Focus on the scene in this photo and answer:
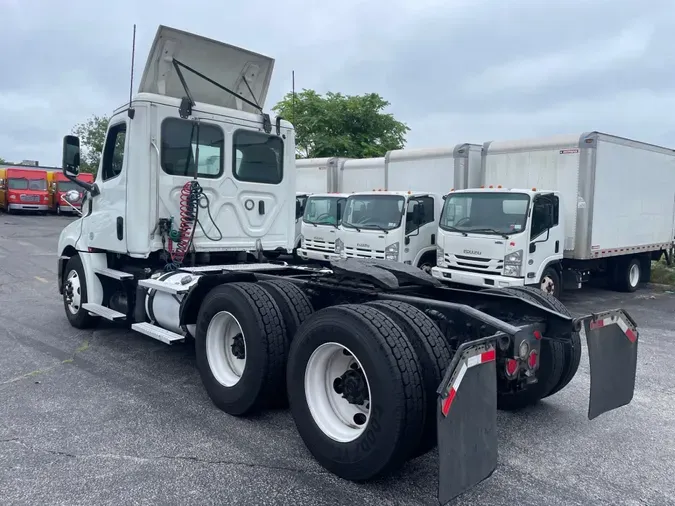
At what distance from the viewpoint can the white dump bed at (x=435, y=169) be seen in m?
12.2

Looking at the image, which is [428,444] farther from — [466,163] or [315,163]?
[315,163]

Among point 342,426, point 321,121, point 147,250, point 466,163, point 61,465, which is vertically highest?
point 321,121

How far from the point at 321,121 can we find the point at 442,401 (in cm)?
2461

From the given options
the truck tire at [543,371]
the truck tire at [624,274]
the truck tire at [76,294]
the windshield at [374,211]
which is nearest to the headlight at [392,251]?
the windshield at [374,211]

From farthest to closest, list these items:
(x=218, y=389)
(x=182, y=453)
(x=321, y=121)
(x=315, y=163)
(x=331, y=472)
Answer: (x=321, y=121)
(x=315, y=163)
(x=218, y=389)
(x=182, y=453)
(x=331, y=472)

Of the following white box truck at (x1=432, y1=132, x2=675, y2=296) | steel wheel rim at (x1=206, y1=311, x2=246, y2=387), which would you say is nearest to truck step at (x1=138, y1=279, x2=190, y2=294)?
steel wheel rim at (x1=206, y1=311, x2=246, y2=387)

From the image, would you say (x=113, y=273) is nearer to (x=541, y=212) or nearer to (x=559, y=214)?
(x=541, y=212)

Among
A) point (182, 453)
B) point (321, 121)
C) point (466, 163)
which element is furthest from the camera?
point (321, 121)

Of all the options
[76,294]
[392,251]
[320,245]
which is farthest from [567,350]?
[320,245]

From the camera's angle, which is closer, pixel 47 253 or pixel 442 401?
pixel 442 401

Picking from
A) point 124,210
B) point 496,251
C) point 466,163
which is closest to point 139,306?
point 124,210

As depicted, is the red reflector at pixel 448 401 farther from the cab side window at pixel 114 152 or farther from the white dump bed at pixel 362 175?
the white dump bed at pixel 362 175

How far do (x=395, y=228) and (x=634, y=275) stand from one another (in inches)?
238

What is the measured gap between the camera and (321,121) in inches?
1046
